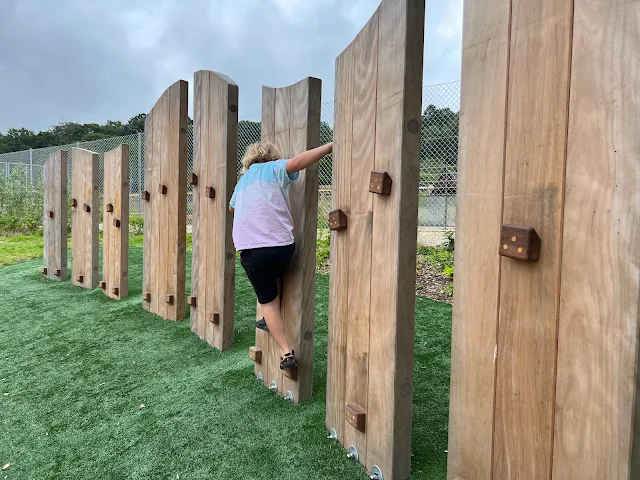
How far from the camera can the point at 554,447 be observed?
1.16 meters

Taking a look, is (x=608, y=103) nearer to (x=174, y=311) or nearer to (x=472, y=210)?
(x=472, y=210)

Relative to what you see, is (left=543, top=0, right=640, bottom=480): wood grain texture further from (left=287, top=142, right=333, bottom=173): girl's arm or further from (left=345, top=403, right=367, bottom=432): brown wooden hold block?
(left=287, top=142, right=333, bottom=173): girl's arm

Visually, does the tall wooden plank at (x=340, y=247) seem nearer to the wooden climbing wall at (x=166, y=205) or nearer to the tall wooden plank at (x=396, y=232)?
the tall wooden plank at (x=396, y=232)

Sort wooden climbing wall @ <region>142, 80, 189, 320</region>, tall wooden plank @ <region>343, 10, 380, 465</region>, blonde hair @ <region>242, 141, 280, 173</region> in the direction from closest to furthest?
tall wooden plank @ <region>343, 10, 380, 465</region>
blonde hair @ <region>242, 141, 280, 173</region>
wooden climbing wall @ <region>142, 80, 189, 320</region>

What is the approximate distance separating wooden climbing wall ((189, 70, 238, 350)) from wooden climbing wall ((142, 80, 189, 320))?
1.32 feet

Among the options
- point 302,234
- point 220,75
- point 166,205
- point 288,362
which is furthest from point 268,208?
point 166,205

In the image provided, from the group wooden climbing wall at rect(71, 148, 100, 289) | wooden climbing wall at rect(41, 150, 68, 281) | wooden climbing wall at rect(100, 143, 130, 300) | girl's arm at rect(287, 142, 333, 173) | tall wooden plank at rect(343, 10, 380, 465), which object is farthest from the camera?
wooden climbing wall at rect(41, 150, 68, 281)

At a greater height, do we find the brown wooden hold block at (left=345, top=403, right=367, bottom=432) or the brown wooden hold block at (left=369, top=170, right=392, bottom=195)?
A: the brown wooden hold block at (left=369, top=170, right=392, bottom=195)

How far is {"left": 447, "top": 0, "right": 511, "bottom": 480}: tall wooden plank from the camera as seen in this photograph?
1.31 metres

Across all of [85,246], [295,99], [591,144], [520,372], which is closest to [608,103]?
[591,144]

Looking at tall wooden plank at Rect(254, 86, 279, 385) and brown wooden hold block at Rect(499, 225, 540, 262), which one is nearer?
brown wooden hold block at Rect(499, 225, 540, 262)

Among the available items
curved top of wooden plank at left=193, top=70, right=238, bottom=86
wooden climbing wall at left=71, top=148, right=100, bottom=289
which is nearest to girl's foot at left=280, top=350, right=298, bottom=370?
curved top of wooden plank at left=193, top=70, right=238, bottom=86

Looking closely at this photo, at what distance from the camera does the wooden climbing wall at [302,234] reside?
246 cm

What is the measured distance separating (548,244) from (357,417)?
3.60 ft
